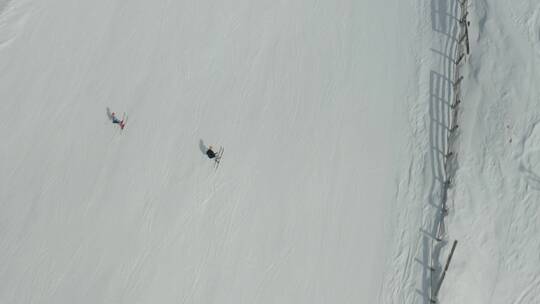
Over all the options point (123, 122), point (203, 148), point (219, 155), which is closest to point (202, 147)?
point (203, 148)

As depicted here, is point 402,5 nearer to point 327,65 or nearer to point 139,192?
point 327,65

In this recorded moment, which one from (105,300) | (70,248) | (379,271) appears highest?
(379,271)

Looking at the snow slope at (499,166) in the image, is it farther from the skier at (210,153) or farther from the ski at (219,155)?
the skier at (210,153)

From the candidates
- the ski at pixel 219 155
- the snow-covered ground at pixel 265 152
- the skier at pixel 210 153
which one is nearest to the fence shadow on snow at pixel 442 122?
the snow-covered ground at pixel 265 152

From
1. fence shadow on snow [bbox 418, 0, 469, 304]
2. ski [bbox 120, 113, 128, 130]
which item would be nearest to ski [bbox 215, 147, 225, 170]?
ski [bbox 120, 113, 128, 130]

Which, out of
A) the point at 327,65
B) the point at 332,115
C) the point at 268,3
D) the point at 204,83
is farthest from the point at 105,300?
the point at 268,3

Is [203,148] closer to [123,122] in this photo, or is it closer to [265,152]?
[265,152]
